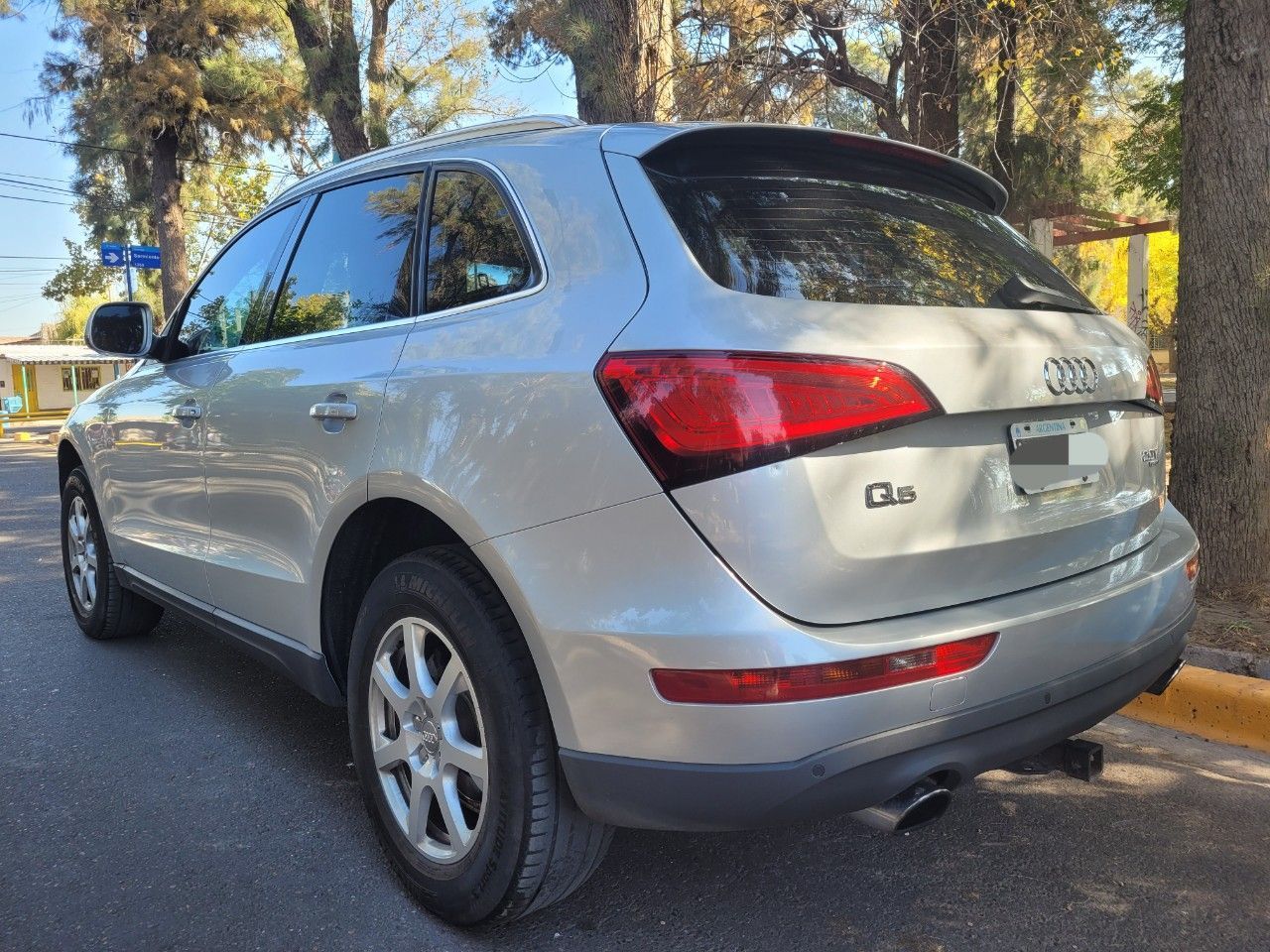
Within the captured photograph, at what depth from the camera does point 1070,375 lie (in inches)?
89.4

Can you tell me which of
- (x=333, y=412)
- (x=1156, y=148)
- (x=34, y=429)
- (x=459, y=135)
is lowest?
→ (x=34, y=429)

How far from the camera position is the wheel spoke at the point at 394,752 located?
8.33 feet

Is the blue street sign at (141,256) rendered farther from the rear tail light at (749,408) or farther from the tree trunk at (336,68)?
the rear tail light at (749,408)

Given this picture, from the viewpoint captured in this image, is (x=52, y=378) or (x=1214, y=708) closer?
(x=1214, y=708)

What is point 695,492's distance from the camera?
188 centimetres

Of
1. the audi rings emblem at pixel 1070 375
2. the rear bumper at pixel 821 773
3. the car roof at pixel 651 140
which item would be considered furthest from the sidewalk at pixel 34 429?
the audi rings emblem at pixel 1070 375

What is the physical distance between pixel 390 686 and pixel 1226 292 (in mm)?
3869

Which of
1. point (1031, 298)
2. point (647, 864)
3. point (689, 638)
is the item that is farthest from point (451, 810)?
point (1031, 298)

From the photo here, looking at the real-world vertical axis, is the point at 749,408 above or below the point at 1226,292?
below

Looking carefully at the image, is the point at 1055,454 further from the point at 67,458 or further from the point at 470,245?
the point at 67,458

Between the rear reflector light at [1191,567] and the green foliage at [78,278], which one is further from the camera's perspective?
the green foliage at [78,278]

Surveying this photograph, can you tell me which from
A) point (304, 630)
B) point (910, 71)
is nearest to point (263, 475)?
point (304, 630)

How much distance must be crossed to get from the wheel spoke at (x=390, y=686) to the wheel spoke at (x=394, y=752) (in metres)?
Result: 0.06

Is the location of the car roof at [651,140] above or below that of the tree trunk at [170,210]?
below
